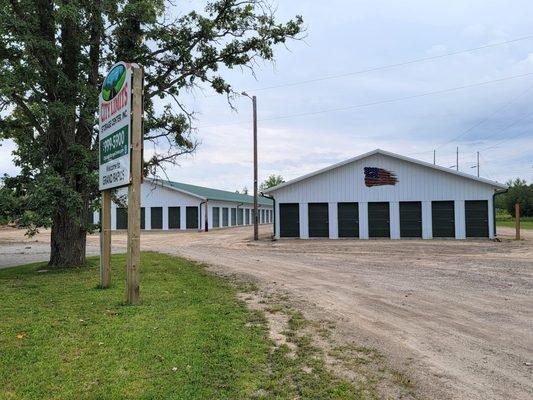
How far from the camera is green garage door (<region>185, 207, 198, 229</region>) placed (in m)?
39.6

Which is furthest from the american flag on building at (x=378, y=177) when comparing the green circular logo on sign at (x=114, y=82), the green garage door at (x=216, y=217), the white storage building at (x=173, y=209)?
the green circular logo on sign at (x=114, y=82)

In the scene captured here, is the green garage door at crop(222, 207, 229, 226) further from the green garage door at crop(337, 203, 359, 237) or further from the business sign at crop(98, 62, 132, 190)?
the business sign at crop(98, 62, 132, 190)

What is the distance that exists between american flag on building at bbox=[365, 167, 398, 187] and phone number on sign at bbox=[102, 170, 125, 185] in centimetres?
2048

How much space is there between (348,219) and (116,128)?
20.8 metres

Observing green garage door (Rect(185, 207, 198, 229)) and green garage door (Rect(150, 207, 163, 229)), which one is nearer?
green garage door (Rect(185, 207, 198, 229))

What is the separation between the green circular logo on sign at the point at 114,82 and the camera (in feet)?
26.2

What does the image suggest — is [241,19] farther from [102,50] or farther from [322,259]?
[322,259]

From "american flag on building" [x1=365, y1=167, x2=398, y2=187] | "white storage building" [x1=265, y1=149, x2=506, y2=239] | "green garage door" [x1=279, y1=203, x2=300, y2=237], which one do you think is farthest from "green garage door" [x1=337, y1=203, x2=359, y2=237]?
"green garage door" [x1=279, y1=203, x2=300, y2=237]

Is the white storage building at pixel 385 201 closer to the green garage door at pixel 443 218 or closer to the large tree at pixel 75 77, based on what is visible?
the green garage door at pixel 443 218

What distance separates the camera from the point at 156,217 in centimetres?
4056

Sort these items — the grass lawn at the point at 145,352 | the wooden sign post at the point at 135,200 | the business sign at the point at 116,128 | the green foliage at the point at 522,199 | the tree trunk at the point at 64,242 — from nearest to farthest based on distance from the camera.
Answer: the grass lawn at the point at 145,352
the wooden sign post at the point at 135,200
the business sign at the point at 116,128
the tree trunk at the point at 64,242
the green foliage at the point at 522,199

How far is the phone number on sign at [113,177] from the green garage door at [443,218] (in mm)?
21714

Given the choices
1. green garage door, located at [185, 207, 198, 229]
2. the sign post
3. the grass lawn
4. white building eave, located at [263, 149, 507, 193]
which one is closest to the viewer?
the grass lawn

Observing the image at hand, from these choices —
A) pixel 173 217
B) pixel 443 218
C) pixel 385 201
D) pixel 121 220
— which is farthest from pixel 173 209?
pixel 443 218
